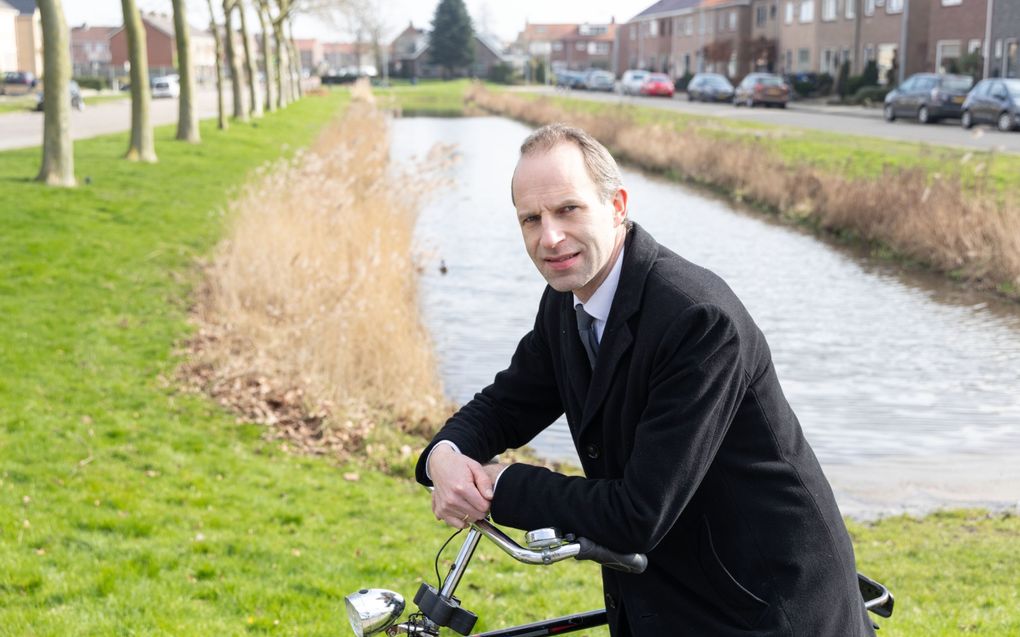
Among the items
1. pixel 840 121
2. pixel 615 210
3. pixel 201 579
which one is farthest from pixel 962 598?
pixel 840 121

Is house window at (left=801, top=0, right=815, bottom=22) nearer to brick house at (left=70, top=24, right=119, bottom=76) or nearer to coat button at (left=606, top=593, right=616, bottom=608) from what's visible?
coat button at (left=606, top=593, right=616, bottom=608)

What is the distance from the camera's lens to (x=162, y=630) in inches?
183

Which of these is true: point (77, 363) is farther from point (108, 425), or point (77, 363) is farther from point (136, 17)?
point (136, 17)

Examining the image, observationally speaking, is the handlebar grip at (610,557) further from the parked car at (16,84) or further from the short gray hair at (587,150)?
the parked car at (16,84)

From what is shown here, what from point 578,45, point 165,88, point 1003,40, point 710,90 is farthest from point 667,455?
point 578,45

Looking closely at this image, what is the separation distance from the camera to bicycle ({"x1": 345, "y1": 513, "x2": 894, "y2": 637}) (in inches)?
86.3

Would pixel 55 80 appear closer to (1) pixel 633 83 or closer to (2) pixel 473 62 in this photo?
(1) pixel 633 83

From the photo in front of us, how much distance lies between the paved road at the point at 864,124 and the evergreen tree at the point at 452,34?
60207 mm

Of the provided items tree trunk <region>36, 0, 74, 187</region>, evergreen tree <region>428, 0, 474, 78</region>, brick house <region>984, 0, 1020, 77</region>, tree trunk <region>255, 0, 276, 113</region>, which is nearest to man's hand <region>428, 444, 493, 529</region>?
tree trunk <region>36, 0, 74, 187</region>

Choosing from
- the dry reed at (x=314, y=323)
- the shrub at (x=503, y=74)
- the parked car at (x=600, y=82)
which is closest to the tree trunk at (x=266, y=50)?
the dry reed at (x=314, y=323)

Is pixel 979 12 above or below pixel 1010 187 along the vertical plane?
above

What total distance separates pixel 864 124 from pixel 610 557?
1418 inches

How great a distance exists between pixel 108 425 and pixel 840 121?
33.8 m

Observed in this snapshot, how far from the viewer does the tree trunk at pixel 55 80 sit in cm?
1516
